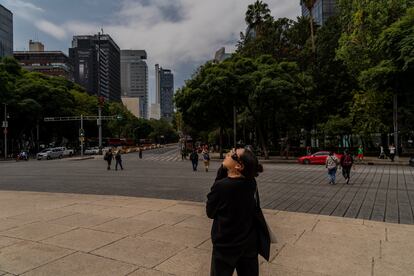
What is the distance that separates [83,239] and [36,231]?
1223 millimetres

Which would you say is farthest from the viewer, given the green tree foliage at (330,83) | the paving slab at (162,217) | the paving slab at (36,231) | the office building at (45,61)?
the office building at (45,61)

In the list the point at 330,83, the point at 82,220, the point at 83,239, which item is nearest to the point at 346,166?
the point at 82,220

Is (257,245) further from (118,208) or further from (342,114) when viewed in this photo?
(342,114)

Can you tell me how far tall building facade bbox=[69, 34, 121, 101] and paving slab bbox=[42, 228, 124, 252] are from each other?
107 meters

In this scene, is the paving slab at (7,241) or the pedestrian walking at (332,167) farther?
the pedestrian walking at (332,167)

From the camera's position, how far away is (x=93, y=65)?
13100 centimetres

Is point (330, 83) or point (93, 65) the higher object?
point (93, 65)

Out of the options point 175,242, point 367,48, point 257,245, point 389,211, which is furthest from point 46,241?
→ point 367,48

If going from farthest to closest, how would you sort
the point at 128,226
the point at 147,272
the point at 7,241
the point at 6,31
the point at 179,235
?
the point at 6,31 → the point at 128,226 → the point at 179,235 → the point at 7,241 → the point at 147,272

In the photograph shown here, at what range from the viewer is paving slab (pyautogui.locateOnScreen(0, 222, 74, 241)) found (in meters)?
6.60

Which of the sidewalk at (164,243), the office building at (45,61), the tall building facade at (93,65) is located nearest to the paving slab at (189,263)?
Result: the sidewalk at (164,243)

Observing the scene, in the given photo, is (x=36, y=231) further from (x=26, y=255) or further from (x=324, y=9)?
(x=324, y=9)

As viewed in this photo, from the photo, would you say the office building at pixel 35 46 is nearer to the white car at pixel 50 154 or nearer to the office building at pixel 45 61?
the office building at pixel 45 61

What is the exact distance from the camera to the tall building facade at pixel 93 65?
114 m
